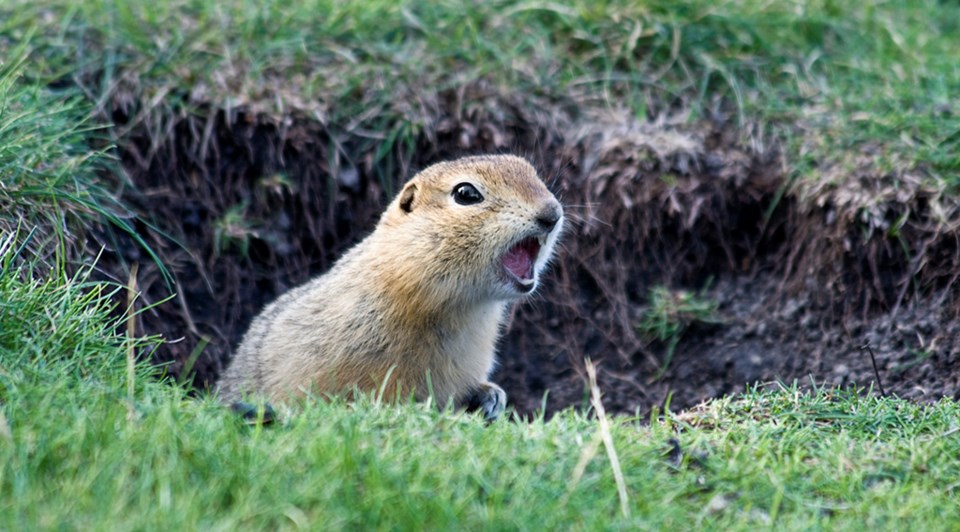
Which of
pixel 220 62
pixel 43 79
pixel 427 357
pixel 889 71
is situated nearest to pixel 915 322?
pixel 889 71

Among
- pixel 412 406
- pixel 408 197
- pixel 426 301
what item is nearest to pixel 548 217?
pixel 426 301

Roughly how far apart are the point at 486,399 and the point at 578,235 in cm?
180

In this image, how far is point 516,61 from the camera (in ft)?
22.4

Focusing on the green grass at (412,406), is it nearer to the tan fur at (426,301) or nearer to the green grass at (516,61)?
the green grass at (516,61)

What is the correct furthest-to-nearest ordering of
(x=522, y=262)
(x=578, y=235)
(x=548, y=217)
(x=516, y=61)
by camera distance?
(x=516, y=61)
(x=578, y=235)
(x=522, y=262)
(x=548, y=217)

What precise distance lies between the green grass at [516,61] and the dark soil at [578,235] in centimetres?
16

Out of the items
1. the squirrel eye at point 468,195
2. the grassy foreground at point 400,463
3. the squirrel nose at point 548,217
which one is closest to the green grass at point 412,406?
the grassy foreground at point 400,463

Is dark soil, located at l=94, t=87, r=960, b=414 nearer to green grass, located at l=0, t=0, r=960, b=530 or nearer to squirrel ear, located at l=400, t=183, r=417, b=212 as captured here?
green grass, located at l=0, t=0, r=960, b=530

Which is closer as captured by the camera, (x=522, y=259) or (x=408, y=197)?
(x=522, y=259)

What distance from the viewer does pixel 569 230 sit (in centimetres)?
664

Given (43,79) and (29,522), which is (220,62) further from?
(29,522)

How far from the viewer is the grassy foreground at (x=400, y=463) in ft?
9.73

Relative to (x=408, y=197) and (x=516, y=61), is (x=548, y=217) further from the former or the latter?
(x=516, y=61)

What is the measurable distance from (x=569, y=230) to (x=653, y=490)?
3.36m
